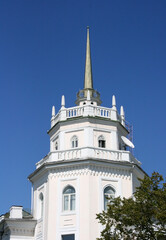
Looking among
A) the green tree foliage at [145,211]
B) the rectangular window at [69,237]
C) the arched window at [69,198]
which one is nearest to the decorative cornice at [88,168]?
the arched window at [69,198]

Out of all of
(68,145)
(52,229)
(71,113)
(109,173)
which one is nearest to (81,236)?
(52,229)

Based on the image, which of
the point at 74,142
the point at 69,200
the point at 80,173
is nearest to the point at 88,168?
the point at 80,173

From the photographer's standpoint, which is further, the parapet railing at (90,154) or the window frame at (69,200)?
the parapet railing at (90,154)

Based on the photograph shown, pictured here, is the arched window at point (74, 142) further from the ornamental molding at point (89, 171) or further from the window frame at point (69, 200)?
the window frame at point (69, 200)

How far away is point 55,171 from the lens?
34594 mm

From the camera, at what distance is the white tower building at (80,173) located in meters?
32.6

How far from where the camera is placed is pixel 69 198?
110 feet

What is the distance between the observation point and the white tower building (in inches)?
1284

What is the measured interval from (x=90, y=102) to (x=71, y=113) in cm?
189

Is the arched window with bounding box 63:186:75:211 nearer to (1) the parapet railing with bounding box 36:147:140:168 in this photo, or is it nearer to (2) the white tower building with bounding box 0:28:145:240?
(2) the white tower building with bounding box 0:28:145:240

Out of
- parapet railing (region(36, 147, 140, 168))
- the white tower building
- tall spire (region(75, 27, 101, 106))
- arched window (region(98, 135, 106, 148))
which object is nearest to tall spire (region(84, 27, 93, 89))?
tall spire (region(75, 27, 101, 106))

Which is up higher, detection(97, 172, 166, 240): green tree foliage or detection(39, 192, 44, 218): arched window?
detection(39, 192, 44, 218): arched window

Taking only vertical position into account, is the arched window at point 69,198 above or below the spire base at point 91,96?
below

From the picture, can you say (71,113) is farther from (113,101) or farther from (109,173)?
(109,173)
